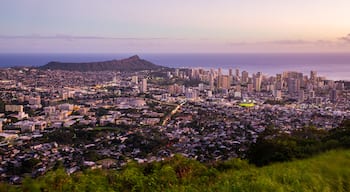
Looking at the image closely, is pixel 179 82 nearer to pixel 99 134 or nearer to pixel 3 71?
pixel 3 71

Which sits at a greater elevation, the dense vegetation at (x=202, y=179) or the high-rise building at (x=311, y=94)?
the dense vegetation at (x=202, y=179)

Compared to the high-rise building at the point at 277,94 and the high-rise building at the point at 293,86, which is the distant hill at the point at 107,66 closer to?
the high-rise building at the point at 293,86

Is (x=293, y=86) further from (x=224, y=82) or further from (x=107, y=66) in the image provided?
(x=107, y=66)

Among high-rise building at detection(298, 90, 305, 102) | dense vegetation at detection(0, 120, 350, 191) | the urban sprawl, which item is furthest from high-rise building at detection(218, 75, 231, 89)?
dense vegetation at detection(0, 120, 350, 191)

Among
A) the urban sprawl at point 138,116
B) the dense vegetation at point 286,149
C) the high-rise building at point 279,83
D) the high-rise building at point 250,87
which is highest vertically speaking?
the dense vegetation at point 286,149

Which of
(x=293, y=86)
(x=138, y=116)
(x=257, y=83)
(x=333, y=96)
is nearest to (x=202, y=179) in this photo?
(x=138, y=116)

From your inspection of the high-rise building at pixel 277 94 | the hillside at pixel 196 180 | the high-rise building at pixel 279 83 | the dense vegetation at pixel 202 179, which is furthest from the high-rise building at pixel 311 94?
the hillside at pixel 196 180
